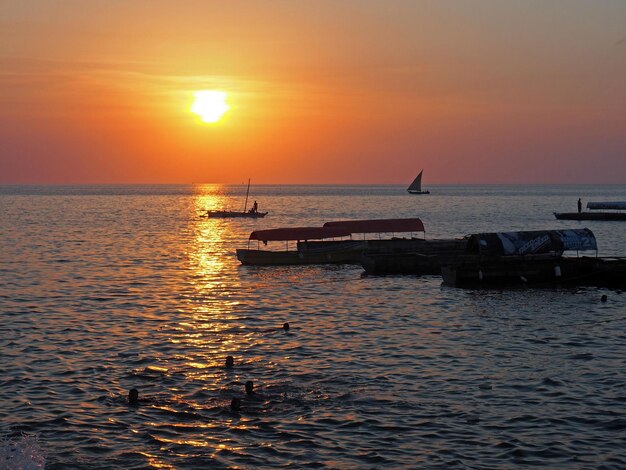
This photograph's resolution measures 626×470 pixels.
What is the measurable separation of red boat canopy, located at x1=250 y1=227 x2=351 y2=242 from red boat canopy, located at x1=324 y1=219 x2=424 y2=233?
1083 mm

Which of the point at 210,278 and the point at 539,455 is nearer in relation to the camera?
the point at 539,455

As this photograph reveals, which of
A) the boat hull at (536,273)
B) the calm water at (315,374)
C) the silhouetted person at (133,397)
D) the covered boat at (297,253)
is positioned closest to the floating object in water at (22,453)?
the calm water at (315,374)

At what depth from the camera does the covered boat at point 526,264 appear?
51.4 metres

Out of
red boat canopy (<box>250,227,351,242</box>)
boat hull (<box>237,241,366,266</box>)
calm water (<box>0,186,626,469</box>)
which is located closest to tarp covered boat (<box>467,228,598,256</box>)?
calm water (<box>0,186,626,469</box>)

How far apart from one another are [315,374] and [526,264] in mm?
27679

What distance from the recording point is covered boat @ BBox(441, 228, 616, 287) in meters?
51.4

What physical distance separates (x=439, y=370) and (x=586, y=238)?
1195 inches

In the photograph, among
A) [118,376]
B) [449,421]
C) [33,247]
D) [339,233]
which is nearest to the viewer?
[449,421]

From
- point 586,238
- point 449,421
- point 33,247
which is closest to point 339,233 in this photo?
point 586,238

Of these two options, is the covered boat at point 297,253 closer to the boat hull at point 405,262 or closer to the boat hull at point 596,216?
the boat hull at point 405,262

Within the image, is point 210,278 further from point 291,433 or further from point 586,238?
point 291,433

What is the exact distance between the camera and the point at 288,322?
39.2 m

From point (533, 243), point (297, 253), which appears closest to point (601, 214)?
point (297, 253)

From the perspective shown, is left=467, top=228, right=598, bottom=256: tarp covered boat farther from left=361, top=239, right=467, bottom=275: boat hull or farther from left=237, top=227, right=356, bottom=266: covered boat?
left=237, top=227, right=356, bottom=266: covered boat
